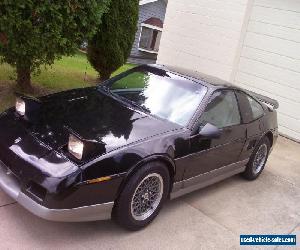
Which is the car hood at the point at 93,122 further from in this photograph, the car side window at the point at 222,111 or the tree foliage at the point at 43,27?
the tree foliage at the point at 43,27

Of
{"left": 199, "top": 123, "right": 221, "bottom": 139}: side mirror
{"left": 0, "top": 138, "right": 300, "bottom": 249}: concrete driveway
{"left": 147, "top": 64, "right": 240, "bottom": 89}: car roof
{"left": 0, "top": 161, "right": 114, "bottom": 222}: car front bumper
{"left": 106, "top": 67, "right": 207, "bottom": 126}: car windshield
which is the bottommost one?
{"left": 0, "top": 138, "right": 300, "bottom": 249}: concrete driveway

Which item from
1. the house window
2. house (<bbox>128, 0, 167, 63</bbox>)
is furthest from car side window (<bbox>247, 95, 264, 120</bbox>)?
the house window

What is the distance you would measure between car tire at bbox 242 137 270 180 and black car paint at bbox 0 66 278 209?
662 millimetres

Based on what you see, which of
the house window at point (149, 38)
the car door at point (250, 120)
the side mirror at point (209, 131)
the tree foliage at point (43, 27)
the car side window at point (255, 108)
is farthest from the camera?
the house window at point (149, 38)

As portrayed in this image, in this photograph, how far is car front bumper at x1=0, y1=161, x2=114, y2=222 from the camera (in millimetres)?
3438

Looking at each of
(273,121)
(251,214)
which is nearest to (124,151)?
(251,214)

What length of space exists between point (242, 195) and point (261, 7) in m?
5.20

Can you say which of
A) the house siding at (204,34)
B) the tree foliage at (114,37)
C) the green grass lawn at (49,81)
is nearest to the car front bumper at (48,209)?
the green grass lawn at (49,81)

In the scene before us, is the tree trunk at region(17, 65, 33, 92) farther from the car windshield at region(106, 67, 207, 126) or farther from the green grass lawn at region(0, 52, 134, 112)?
the car windshield at region(106, 67, 207, 126)

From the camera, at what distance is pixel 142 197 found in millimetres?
4062

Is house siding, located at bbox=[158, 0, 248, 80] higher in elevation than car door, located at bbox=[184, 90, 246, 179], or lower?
higher

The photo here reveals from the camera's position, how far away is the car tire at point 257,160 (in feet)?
19.2

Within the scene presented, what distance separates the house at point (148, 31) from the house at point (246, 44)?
14.6 m

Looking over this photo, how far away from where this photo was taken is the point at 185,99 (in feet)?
15.8
